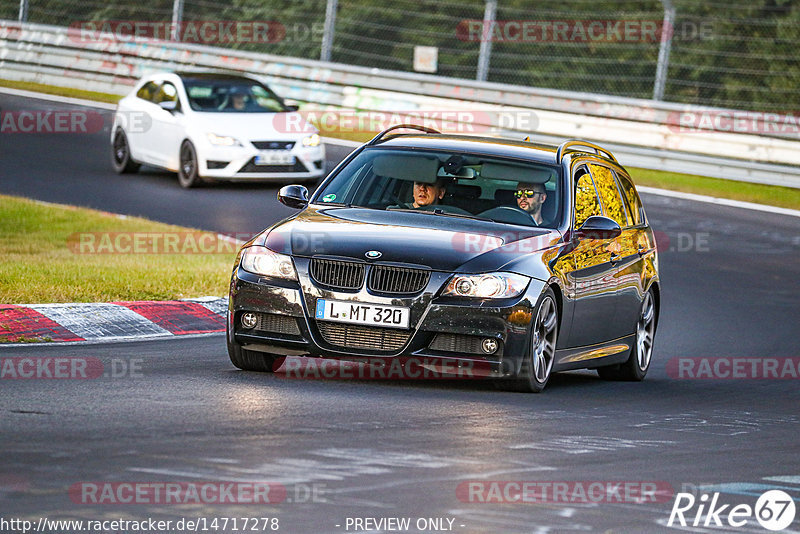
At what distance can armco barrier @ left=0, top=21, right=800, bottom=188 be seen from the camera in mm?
24344

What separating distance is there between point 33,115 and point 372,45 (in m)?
14.5

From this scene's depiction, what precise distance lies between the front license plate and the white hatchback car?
12996 millimetres

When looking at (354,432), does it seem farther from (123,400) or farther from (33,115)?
(33,115)

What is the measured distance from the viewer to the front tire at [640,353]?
1193 cm

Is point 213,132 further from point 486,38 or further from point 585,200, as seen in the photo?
point 585,200

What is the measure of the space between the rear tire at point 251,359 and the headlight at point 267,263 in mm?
510

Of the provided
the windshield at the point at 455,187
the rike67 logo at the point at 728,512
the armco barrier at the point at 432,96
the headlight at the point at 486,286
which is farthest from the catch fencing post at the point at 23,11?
the rike67 logo at the point at 728,512

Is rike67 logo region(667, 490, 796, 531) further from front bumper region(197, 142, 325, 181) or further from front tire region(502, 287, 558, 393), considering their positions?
front bumper region(197, 142, 325, 181)

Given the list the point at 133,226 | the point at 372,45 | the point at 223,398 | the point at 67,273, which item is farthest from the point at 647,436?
the point at 372,45

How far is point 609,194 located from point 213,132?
11285 mm

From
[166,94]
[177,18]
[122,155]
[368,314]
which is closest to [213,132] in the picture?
[166,94]

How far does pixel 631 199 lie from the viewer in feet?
41.2

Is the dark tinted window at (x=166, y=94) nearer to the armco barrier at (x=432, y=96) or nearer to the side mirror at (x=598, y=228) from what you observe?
the armco barrier at (x=432, y=96)

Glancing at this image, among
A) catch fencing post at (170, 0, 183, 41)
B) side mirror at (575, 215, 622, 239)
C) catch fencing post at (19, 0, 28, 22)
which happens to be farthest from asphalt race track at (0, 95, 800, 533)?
catch fencing post at (19, 0, 28, 22)
